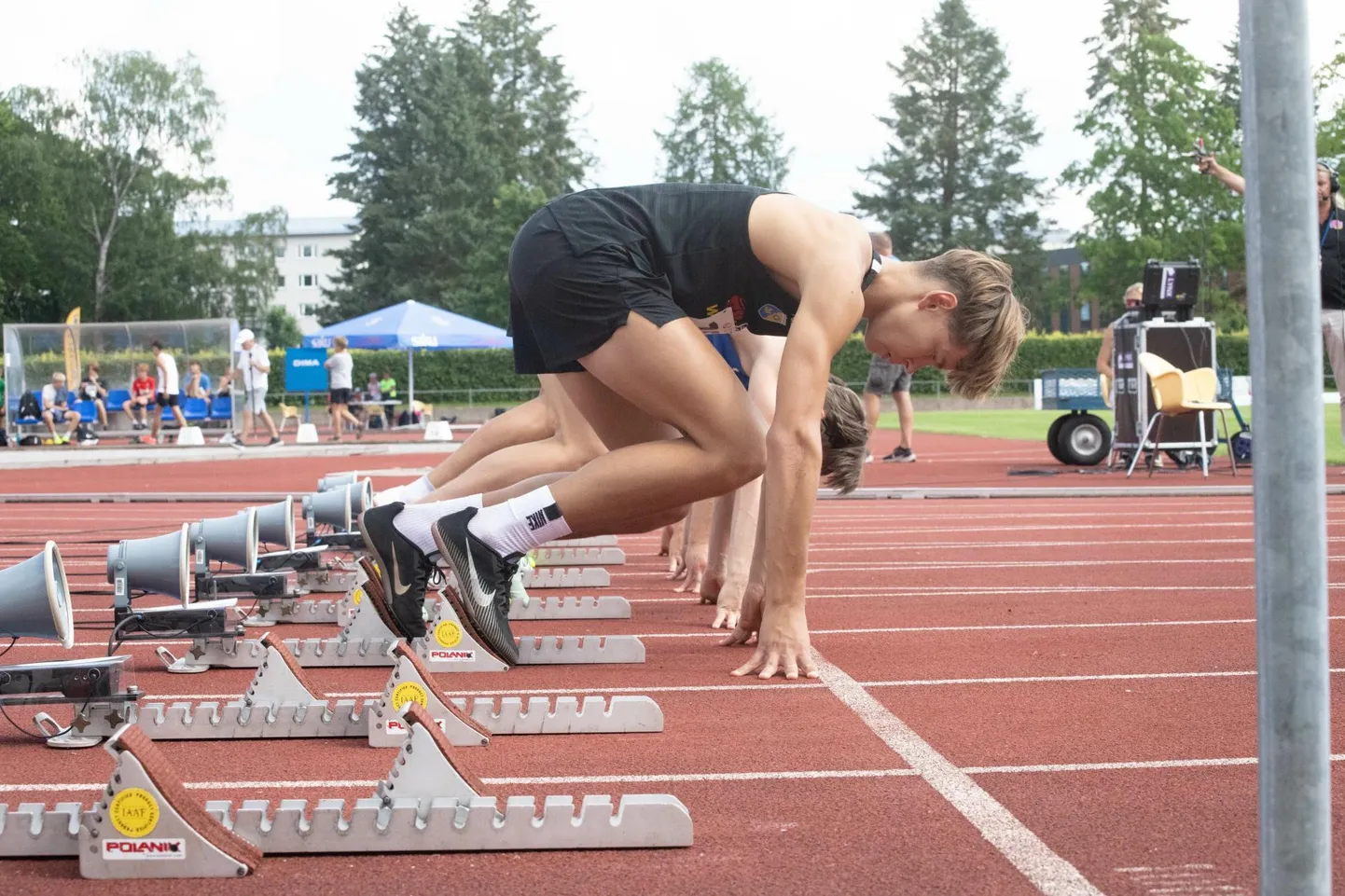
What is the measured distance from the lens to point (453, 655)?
4305 mm

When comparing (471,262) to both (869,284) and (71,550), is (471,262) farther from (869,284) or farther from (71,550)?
(869,284)

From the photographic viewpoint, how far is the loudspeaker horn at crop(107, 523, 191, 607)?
3994mm

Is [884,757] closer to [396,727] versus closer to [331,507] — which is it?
[396,727]

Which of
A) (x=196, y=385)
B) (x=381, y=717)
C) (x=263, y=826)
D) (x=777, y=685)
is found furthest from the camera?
(x=196, y=385)

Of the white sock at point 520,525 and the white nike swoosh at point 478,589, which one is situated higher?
the white sock at point 520,525

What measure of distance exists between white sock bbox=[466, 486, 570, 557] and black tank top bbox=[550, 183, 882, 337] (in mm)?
676

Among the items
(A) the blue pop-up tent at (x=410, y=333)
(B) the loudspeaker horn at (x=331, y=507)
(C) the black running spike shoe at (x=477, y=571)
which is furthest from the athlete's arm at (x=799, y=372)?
(A) the blue pop-up tent at (x=410, y=333)

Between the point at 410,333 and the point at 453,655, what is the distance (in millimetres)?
25614

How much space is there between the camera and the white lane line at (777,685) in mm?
3922

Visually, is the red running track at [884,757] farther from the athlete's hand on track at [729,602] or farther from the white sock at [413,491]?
the white sock at [413,491]

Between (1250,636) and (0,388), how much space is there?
25.7 m

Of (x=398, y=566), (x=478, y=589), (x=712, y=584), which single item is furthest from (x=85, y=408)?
(x=478, y=589)

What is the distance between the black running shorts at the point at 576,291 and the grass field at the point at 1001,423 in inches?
465

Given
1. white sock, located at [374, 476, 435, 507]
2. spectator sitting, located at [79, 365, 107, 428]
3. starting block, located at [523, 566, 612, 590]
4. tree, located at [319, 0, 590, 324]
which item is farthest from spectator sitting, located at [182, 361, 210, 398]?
tree, located at [319, 0, 590, 324]
